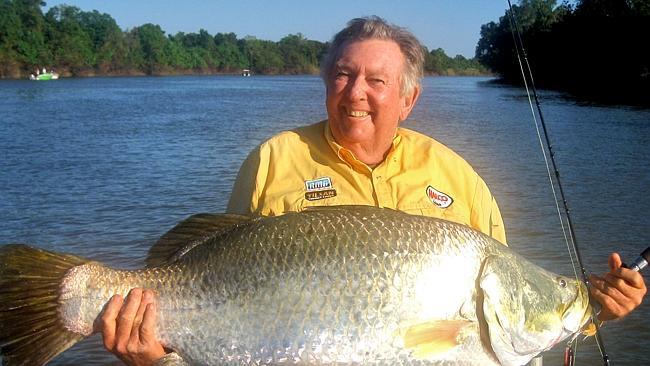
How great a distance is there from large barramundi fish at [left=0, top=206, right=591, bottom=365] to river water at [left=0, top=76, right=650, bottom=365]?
4650 mm

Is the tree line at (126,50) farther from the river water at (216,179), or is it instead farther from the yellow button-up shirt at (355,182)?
the yellow button-up shirt at (355,182)

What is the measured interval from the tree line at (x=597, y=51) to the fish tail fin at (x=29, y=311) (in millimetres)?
40374

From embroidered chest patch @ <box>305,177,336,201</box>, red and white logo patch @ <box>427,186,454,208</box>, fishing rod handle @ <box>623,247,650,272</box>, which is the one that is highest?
embroidered chest patch @ <box>305,177,336,201</box>

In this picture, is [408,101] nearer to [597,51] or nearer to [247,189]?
[247,189]

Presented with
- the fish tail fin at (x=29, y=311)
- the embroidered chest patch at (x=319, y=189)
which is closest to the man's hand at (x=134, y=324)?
the fish tail fin at (x=29, y=311)

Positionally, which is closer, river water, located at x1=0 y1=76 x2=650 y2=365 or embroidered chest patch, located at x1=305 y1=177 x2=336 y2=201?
embroidered chest patch, located at x1=305 y1=177 x2=336 y2=201

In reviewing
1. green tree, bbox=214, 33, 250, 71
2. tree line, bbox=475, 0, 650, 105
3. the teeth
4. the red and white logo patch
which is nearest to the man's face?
the teeth

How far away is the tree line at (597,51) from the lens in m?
51.9

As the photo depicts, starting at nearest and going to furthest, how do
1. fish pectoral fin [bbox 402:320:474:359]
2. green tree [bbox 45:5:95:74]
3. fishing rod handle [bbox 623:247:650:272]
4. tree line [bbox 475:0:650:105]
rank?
fish pectoral fin [bbox 402:320:474:359] < fishing rod handle [bbox 623:247:650:272] < tree line [bbox 475:0:650:105] < green tree [bbox 45:5:95:74]

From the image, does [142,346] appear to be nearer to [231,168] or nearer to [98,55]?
[231,168]

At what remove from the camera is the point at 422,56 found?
4.08 meters

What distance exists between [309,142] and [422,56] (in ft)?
2.75

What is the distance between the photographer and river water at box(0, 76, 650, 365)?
11.1 meters

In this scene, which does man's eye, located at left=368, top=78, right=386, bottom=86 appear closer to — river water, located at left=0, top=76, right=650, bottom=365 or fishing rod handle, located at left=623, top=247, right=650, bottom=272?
fishing rod handle, located at left=623, top=247, right=650, bottom=272
